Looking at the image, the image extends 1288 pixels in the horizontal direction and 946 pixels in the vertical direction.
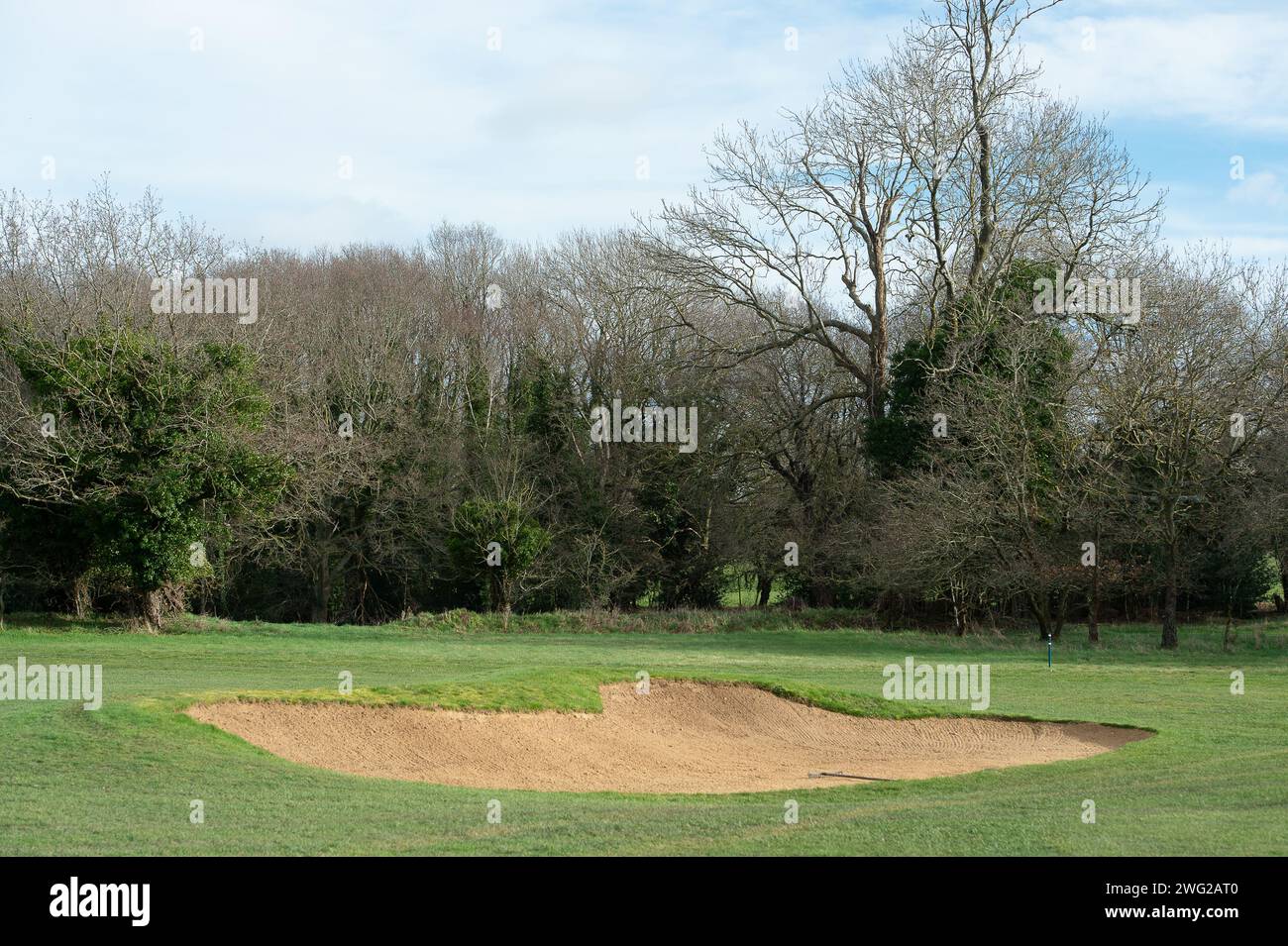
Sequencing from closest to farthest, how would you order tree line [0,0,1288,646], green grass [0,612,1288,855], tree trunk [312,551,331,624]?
green grass [0,612,1288,855]
tree line [0,0,1288,646]
tree trunk [312,551,331,624]

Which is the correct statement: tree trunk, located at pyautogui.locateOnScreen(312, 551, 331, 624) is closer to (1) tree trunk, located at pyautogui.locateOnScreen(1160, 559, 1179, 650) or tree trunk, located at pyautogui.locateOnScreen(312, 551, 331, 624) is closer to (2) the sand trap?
(2) the sand trap

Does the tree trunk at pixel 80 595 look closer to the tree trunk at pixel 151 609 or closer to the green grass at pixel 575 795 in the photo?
the tree trunk at pixel 151 609

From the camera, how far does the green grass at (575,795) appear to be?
Answer: 10.2 metres

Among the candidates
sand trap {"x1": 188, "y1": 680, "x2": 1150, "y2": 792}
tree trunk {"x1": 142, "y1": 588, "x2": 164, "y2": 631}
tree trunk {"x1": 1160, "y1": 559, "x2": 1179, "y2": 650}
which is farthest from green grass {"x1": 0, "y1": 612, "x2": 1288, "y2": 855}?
Answer: tree trunk {"x1": 142, "y1": 588, "x2": 164, "y2": 631}

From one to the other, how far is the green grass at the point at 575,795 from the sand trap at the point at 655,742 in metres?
0.56

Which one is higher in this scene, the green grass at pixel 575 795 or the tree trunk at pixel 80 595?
the tree trunk at pixel 80 595

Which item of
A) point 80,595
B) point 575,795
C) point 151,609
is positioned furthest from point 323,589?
point 575,795

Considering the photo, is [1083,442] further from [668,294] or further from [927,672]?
[668,294]

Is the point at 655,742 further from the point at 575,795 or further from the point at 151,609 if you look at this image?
the point at 151,609

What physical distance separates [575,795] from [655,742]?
17.7 feet

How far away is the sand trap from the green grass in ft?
1.84

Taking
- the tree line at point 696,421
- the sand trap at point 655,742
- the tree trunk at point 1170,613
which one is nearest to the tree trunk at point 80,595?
the tree line at point 696,421

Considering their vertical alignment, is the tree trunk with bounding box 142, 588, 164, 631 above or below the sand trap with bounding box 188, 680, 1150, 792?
above

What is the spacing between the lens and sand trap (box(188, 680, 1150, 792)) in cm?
1645
